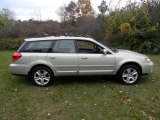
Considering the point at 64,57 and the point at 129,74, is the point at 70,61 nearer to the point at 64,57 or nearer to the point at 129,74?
the point at 64,57

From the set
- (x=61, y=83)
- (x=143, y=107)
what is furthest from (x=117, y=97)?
(x=61, y=83)

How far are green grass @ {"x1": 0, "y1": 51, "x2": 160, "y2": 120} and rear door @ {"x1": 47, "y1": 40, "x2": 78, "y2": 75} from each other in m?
0.54

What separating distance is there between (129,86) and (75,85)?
1721 millimetres

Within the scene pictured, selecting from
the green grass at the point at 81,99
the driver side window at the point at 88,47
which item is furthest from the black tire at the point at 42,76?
the driver side window at the point at 88,47

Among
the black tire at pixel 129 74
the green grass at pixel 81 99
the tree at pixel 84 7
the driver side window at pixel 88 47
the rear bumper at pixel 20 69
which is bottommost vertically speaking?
the green grass at pixel 81 99

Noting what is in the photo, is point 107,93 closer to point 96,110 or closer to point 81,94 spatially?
point 81,94

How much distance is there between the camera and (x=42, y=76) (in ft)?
29.5

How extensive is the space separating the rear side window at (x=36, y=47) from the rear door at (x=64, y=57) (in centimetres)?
19

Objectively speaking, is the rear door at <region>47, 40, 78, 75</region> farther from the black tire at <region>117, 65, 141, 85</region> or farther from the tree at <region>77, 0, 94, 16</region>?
the tree at <region>77, 0, 94, 16</region>

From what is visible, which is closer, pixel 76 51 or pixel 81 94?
pixel 81 94

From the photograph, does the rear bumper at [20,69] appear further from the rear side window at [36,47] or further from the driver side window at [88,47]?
the driver side window at [88,47]

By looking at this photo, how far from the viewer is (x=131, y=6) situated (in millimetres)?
19328

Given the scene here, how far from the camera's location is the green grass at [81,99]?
6.59m

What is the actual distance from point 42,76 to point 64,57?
93 cm
